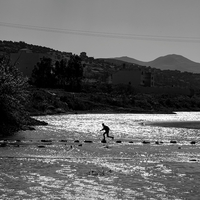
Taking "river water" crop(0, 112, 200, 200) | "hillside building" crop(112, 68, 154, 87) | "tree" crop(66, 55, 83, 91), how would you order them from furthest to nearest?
"hillside building" crop(112, 68, 154, 87) → "tree" crop(66, 55, 83, 91) → "river water" crop(0, 112, 200, 200)

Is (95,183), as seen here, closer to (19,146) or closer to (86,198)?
(86,198)

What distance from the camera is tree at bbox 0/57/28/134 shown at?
39.4 metres

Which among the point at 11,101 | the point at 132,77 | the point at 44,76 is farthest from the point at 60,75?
the point at 11,101

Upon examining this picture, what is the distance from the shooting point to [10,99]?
1570 inches

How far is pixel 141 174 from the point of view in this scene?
22938mm

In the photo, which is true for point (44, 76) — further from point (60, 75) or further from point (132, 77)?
point (132, 77)

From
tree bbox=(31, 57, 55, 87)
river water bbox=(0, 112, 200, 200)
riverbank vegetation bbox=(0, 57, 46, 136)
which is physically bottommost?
river water bbox=(0, 112, 200, 200)

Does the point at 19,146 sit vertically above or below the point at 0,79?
below

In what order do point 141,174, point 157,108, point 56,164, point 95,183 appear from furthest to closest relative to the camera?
point 157,108
point 56,164
point 141,174
point 95,183

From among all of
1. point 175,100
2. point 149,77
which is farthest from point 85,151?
point 149,77

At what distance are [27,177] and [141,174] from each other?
5474 millimetres

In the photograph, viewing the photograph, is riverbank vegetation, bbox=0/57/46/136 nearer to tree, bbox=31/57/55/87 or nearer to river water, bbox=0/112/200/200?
river water, bbox=0/112/200/200

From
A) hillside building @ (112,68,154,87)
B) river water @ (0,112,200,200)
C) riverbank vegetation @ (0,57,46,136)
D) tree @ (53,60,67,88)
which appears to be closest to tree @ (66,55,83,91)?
tree @ (53,60,67,88)

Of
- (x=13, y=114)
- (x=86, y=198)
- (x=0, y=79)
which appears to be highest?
(x=0, y=79)
